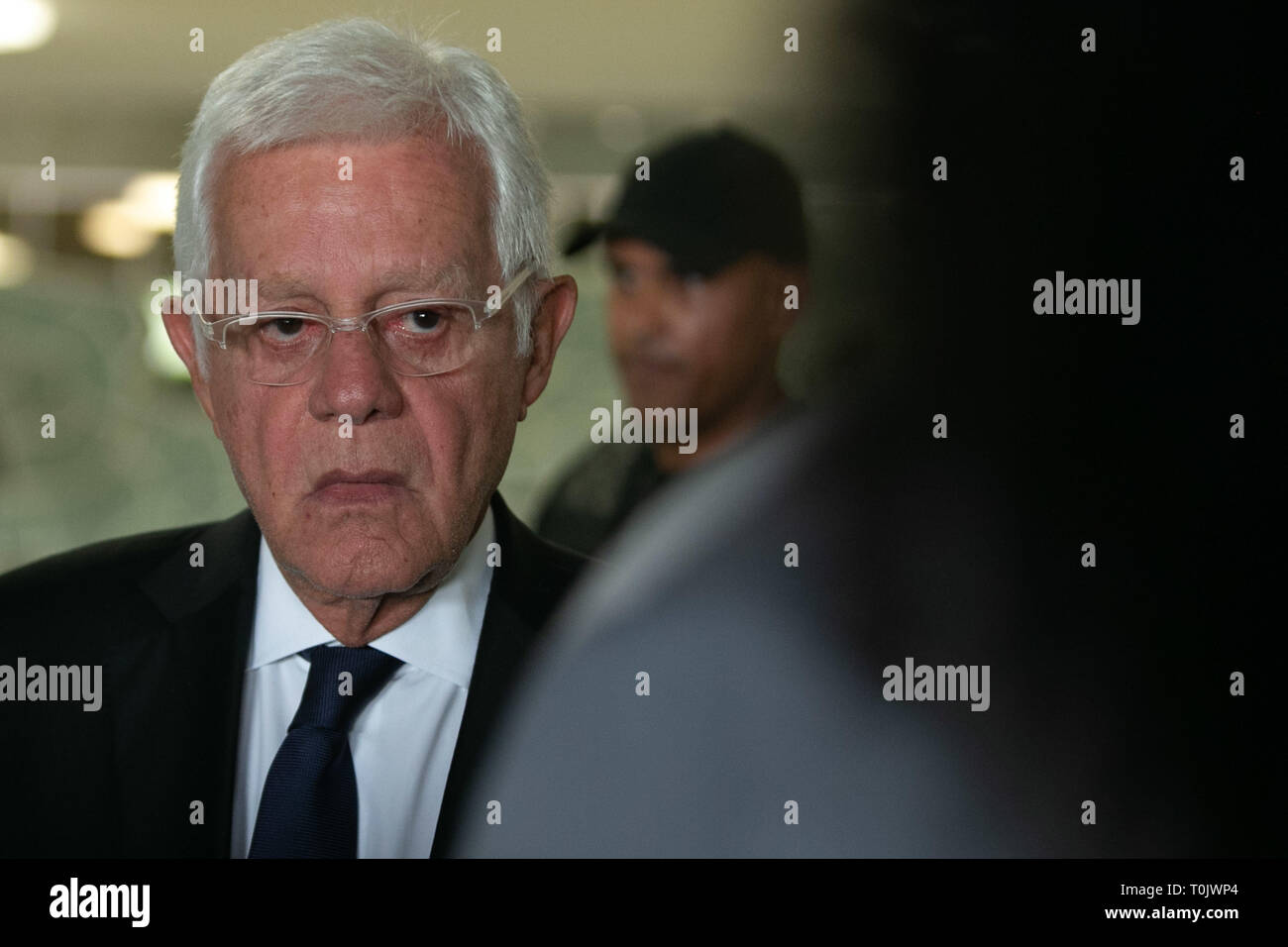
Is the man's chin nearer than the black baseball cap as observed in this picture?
Yes

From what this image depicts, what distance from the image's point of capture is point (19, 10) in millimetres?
1557

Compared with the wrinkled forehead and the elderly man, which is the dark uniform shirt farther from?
the wrinkled forehead

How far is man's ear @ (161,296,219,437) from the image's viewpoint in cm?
149

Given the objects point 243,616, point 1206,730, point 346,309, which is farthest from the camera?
point 1206,730

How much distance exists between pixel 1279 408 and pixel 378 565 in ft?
4.20

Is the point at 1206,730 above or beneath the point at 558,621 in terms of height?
beneath

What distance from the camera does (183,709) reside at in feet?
4.84

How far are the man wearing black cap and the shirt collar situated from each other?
0.39 feet

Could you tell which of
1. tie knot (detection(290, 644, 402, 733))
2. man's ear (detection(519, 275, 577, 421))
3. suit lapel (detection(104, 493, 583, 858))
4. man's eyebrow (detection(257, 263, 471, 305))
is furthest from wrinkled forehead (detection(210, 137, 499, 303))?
tie knot (detection(290, 644, 402, 733))

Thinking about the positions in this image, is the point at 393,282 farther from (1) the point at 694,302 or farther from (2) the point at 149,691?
(2) the point at 149,691

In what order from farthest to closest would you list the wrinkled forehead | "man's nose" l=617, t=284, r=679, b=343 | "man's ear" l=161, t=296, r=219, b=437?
1. "man's nose" l=617, t=284, r=679, b=343
2. "man's ear" l=161, t=296, r=219, b=437
3. the wrinkled forehead

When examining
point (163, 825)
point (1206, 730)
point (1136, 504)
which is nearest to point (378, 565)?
point (163, 825)
